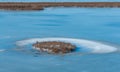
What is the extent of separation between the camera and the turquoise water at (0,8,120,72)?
13.2m

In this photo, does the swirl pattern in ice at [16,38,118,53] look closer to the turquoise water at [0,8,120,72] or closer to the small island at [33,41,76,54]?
the turquoise water at [0,8,120,72]

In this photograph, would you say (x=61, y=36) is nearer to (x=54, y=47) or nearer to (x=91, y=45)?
(x=91, y=45)

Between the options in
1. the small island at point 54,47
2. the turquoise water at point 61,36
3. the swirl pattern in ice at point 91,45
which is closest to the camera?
the turquoise water at point 61,36

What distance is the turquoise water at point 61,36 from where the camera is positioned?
43.3 feet

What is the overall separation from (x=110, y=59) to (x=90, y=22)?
13.0 metres

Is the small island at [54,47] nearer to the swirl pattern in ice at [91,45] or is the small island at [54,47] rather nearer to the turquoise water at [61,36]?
the turquoise water at [61,36]

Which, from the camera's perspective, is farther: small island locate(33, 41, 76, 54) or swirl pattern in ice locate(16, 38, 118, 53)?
swirl pattern in ice locate(16, 38, 118, 53)

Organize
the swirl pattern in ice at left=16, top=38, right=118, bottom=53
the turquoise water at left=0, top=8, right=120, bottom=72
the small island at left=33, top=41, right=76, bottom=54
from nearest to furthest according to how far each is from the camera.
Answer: the turquoise water at left=0, top=8, right=120, bottom=72, the small island at left=33, top=41, right=76, bottom=54, the swirl pattern in ice at left=16, top=38, right=118, bottom=53

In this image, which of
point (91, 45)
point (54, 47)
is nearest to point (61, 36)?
point (91, 45)

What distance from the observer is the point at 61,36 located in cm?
2081

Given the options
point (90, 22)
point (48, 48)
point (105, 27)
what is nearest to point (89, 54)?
point (48, 48)

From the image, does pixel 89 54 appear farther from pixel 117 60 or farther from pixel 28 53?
pixel 28 53

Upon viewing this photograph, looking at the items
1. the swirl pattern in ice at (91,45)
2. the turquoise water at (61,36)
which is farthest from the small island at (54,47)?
the swirl pattern in ice at (91,45)

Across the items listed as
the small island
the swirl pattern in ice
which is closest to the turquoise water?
the swirl pattern in ice
